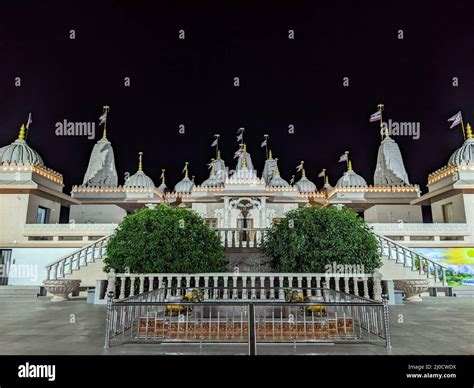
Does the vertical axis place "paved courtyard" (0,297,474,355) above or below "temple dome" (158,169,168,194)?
below

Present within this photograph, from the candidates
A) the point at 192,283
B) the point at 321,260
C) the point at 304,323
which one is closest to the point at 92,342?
the point at 304,323

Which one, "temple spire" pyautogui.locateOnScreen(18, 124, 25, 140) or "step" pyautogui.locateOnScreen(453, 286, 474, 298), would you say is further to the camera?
"temple spire" pyautogui.locateOnScreen(18, 124, 25, 140)

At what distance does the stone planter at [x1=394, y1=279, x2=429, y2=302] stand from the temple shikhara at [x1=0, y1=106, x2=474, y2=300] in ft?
21.7

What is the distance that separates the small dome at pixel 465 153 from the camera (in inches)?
968

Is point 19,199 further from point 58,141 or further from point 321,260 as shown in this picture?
point 321,260

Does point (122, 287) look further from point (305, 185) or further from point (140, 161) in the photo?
point (305, 185)

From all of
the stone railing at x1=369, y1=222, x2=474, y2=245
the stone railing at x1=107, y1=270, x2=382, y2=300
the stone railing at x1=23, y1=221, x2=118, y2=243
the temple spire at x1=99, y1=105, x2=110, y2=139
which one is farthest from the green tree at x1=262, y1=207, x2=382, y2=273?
the temple spire at x1=99, y1=105, x2=110, y2=139

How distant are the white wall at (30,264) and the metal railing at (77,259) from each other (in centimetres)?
411

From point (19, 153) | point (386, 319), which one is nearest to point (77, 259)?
point (386, 319)

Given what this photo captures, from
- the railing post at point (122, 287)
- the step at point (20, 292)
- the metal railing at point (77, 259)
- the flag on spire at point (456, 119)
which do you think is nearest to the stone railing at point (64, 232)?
the metal railing at point (77, 259)

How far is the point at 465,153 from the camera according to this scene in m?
24.9

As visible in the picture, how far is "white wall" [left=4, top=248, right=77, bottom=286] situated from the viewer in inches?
749

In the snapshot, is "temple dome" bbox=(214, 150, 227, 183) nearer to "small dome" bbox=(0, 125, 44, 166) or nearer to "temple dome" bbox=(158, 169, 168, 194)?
"temple dome" bbox=(158, 169, 168, 194)

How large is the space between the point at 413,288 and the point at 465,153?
54.1ft
